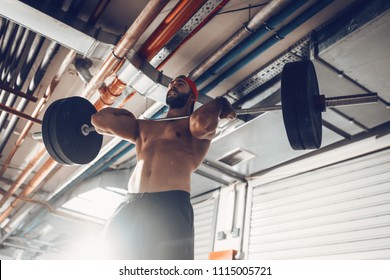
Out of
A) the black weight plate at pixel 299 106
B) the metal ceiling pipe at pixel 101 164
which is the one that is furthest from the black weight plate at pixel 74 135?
the black weight plate at pixel 299 106

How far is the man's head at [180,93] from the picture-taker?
7.84 ft

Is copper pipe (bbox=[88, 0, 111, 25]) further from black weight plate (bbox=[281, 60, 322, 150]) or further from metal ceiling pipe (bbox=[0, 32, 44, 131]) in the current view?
black weight plate (bbox=[281, 60, 322, 150])

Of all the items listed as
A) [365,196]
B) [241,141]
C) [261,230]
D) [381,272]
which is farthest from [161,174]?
[261,230]

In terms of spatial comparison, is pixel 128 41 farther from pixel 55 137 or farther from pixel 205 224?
pixel 205 224

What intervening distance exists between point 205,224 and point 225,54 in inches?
104

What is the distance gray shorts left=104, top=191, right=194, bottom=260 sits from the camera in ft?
5.81

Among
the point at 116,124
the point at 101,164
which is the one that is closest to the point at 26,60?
the point at 116,124

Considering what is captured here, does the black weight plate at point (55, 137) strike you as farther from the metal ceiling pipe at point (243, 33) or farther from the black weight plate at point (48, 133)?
the metal ceiling pipe at point (243, 33)

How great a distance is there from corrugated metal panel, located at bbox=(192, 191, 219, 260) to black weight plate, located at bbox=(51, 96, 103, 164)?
2.42 meters

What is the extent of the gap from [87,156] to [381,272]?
180cm

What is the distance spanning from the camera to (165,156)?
2.06 m

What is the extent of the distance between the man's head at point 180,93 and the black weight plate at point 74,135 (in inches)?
22.8

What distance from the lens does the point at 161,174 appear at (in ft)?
6.54

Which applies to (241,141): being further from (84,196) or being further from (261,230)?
(84,196)
